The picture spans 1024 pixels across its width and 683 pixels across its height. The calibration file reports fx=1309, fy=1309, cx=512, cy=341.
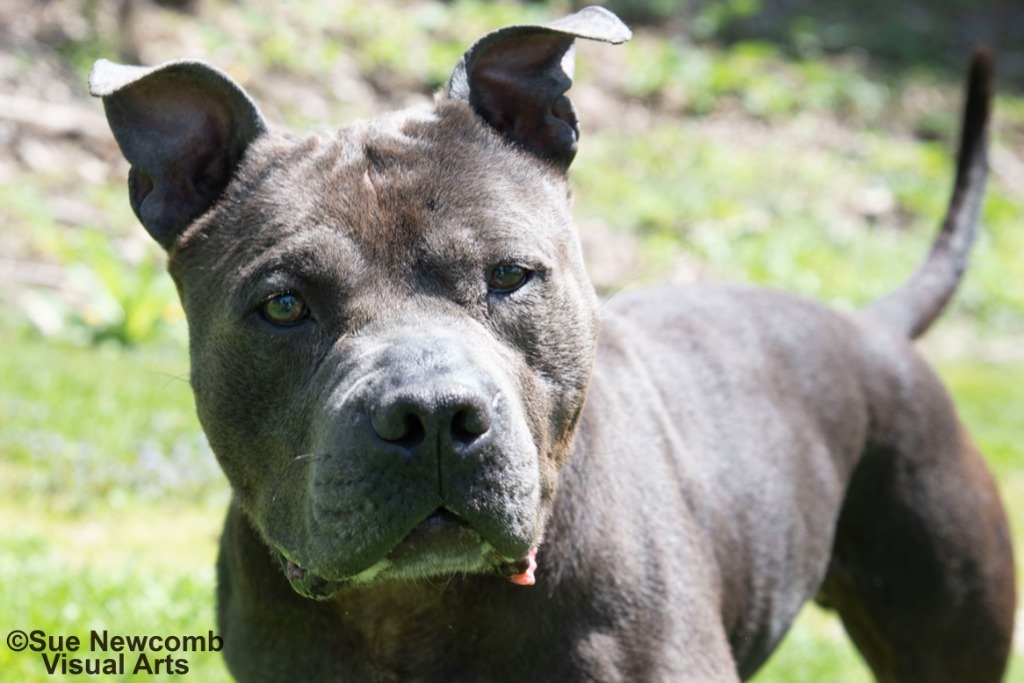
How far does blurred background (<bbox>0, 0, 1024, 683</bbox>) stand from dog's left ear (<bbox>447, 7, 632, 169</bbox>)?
7.50ft

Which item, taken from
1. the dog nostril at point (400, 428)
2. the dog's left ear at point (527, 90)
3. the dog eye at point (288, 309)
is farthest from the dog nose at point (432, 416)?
the dog's left ear at point (527, 90)

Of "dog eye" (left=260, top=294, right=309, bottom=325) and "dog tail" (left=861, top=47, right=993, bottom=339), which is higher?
"dog eye" (left=260, top=294, right=309, bottom=325)

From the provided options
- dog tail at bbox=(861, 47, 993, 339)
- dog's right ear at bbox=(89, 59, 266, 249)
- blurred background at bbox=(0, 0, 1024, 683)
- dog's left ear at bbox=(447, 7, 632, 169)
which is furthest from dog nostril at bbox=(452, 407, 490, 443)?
dog tail at bbox=(861, 47, 993, 339)

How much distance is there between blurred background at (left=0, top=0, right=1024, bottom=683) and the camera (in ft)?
25.0

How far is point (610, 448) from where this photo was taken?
3.95 m

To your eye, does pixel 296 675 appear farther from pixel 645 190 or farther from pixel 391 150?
pixel 645 190

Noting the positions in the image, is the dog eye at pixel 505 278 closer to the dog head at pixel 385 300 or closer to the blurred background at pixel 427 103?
the dog head at pixel 385 300

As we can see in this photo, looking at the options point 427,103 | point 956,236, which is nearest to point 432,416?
point 956,236

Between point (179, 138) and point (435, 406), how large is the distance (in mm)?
1448

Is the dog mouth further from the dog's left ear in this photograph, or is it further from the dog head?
the dog's left ear

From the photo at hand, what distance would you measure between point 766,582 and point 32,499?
16.3ft

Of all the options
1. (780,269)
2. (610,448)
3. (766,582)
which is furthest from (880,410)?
(780,269)

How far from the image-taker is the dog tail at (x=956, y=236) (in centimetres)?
583

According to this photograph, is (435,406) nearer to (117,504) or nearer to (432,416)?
(432,416)
